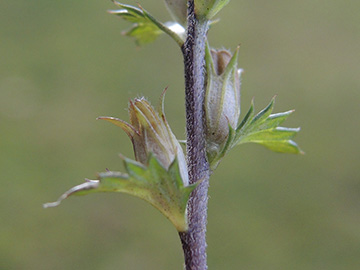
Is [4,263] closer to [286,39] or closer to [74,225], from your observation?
[74,225]

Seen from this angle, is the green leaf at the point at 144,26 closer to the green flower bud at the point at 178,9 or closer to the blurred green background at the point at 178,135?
the green flower bud at the point at 178,9

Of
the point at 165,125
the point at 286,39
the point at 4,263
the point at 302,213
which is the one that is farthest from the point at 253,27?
the point at 165,125

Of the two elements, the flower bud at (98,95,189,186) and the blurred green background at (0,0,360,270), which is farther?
the blurred green background at (0,0,360,270)

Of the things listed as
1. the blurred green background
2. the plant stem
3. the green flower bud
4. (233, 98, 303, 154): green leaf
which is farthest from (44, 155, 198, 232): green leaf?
the blurred green background

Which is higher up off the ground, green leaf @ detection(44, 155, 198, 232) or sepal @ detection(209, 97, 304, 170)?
sepal @ detection(209, 97, 304, 170)

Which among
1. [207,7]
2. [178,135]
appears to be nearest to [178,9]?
[207,7]

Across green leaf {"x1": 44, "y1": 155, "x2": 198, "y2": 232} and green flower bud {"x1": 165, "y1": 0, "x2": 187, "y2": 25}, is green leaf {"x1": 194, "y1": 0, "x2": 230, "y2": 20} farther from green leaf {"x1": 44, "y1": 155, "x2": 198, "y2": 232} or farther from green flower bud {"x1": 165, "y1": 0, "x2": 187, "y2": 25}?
green leaf {"x1": 44, "y1": 155, "x2": 198, "y2": 232}
